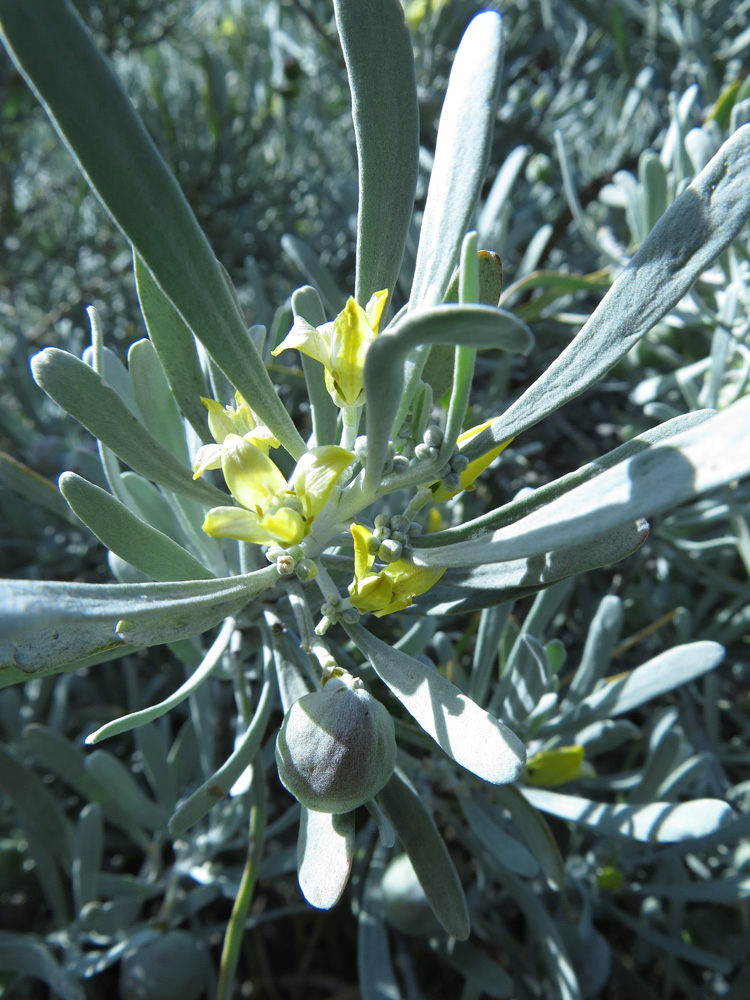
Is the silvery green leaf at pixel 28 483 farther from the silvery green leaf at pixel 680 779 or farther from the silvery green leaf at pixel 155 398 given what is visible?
the silvery green leaf at pixel 680 779

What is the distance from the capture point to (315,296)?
0.84 meters

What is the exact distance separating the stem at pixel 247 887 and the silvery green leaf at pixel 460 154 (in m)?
0.66

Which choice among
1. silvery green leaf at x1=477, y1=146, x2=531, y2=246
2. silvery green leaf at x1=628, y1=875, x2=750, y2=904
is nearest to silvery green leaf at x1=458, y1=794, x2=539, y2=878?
silvery green leaf at x1=628, y1=875, x2=750, y2=904

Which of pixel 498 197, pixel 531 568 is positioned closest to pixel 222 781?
pixel 531 568

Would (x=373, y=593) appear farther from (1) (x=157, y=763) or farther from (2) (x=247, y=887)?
(1) (x=157, y=763)

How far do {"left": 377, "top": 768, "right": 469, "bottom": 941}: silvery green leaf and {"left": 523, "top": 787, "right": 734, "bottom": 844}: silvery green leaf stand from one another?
35 cm

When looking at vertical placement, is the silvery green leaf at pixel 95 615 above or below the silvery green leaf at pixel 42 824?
above

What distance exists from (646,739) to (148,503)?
3.90ft

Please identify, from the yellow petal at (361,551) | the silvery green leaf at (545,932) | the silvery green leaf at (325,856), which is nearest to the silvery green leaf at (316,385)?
the yellow petal at (361,551)

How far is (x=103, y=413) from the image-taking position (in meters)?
0.66

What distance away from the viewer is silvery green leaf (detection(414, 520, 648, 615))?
2.11 ft

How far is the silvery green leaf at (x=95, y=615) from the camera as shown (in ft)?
1.46

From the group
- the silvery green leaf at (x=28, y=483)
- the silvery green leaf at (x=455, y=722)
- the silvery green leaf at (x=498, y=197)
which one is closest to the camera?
the silvery green leaf at (x=455, y=722)

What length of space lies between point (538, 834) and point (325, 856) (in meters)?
0.41
